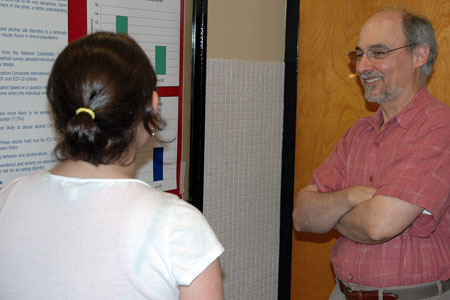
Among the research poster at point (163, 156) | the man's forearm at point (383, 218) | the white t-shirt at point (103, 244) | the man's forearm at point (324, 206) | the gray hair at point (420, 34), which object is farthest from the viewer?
the research poster at point (163, 156)

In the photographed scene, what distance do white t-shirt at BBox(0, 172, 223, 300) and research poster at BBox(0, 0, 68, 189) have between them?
817mm

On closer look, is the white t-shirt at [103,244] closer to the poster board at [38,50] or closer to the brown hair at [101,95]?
the brown hair at [101,95]

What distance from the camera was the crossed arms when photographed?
185 cm

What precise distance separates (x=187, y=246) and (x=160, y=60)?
1418 millimetres

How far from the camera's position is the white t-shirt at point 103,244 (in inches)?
43.1

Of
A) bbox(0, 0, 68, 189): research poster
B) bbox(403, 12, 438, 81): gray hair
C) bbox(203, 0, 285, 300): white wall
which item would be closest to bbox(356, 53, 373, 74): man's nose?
bbox(403, 12, 438, 81): gray hair

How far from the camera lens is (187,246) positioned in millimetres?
1107

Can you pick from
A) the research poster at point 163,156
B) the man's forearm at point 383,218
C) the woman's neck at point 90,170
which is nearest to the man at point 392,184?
the man's forearm at point 383,218

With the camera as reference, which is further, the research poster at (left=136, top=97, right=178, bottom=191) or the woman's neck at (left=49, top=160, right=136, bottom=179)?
the research poster at (left=136, top=97, right=178, bottom=191)

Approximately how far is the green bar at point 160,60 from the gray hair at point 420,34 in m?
0.97

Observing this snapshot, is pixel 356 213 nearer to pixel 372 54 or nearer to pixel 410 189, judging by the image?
pixel 410 189

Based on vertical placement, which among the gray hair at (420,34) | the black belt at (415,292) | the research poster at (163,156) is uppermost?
the gray hair at (420,34)

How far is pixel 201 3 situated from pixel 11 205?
5.33 feet

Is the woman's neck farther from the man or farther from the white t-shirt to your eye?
the man
